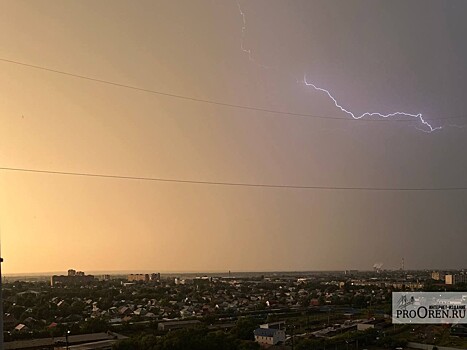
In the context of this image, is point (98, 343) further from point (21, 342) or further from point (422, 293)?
point (422, 293)

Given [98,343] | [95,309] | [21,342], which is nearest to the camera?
[21,342]

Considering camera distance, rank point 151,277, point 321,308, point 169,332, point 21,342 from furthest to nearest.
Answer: point 151,277, point 321,308, point 169,332, point 21,342

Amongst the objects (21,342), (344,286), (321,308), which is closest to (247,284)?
(344,286)

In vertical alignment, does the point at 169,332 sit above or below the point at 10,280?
below

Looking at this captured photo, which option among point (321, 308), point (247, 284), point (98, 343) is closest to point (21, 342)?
point (98, 343)

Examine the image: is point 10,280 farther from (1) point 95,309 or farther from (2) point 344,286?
(2) point 344,286

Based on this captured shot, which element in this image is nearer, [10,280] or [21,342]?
[21,342]
